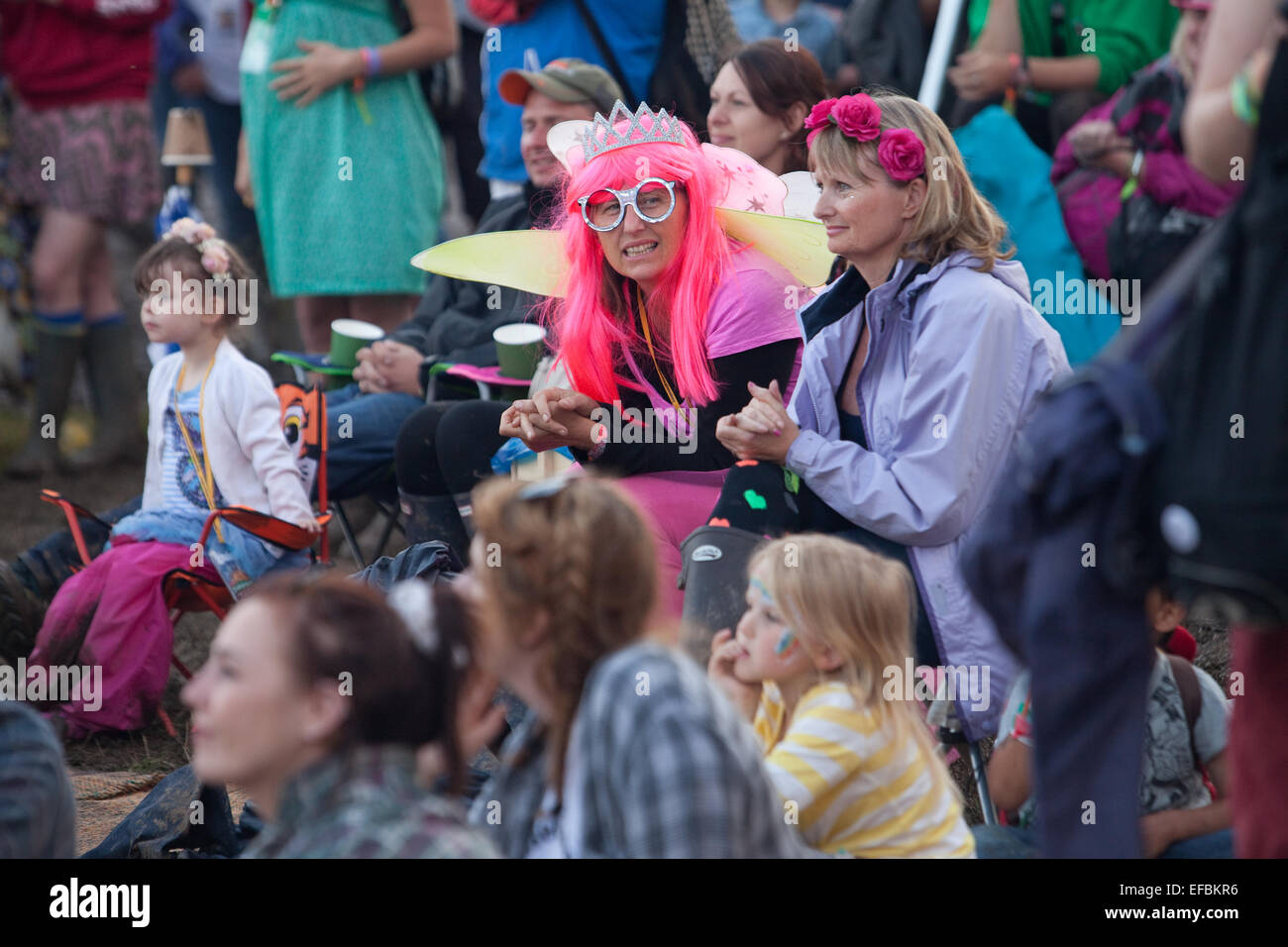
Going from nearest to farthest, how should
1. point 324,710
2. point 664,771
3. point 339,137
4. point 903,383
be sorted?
1. point 664,771
2. point 324,710
3. point 903,383
4. point 339,137

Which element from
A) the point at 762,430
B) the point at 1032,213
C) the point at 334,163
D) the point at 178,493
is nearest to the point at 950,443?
the point at 762,430

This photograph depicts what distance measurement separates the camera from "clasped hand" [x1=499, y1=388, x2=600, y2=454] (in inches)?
136

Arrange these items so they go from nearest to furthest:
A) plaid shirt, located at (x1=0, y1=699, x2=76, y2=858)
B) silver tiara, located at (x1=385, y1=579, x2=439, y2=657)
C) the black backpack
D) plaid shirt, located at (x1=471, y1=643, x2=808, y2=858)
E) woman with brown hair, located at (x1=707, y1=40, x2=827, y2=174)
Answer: the black backpack → plaid shirt, located at (x1=471, y1=643, x2=808, y2=858) → silver tiara, located at (x1=385, y1=579, x2=439, y2=657) → plaid shirt, located at (x1=0, y1=699, x2=76, y2=858) → woman with brown hair, located at (x1=707, y1=40, x2=827, y2=174)

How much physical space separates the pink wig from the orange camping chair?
89 centimetres

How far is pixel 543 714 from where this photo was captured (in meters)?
2.00

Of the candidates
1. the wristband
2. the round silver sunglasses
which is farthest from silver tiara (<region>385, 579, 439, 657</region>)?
the wristband

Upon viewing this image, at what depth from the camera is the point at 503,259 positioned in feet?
13.0

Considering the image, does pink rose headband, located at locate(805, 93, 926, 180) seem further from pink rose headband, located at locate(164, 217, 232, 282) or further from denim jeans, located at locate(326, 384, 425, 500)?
pink rose headband, located at locate(164, 217, 232, 282)

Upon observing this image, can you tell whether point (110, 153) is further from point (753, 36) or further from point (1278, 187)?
point (1278, 187)

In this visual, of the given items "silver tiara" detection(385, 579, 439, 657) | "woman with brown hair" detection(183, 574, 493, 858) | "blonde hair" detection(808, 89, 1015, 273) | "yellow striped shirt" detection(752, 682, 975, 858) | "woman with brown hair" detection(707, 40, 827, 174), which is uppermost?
"woman with brown hair" detection(707, 40, 827, 174)

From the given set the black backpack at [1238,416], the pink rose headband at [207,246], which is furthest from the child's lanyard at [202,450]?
the black backpack at [1238,416]

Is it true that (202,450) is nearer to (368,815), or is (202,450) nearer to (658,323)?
(658,323)

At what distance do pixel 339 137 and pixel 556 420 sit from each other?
200 centimetres

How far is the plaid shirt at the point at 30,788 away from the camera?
2115mm
